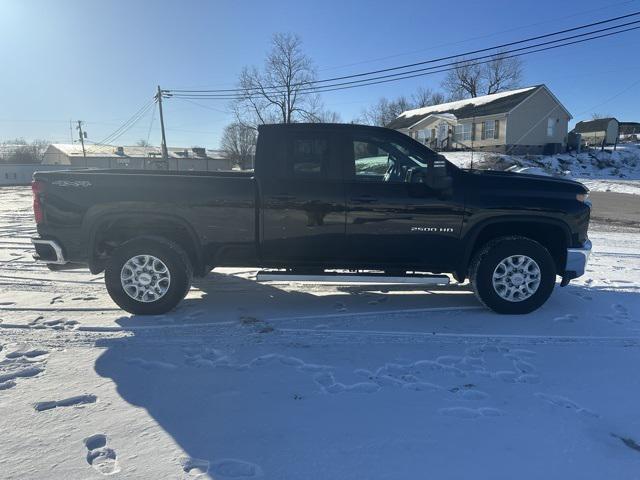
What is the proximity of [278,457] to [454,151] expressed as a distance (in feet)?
127

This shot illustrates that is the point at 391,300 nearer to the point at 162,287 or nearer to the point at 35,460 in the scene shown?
the point at 162,287

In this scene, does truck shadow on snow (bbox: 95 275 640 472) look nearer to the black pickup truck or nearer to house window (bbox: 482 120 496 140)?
the black pickup truck

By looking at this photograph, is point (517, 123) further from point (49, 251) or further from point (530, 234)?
point (49, 251)

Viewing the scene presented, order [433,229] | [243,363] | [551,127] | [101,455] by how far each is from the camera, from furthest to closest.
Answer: [551,127] → [433,229] → [243,363] → [101,455]

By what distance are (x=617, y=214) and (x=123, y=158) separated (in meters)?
62.6

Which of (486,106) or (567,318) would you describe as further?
(486,106)

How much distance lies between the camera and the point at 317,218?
4723mm

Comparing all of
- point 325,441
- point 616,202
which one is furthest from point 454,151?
point 325,441

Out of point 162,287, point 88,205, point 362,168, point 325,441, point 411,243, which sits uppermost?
point 362,168

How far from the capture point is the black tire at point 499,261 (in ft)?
15.7

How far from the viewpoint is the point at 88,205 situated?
185 inches

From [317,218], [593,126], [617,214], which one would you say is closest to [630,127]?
[593,126]

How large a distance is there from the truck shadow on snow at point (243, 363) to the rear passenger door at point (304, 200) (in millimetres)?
787

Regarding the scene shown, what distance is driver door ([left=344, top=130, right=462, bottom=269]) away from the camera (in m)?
4.70
